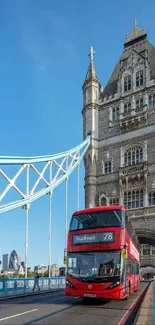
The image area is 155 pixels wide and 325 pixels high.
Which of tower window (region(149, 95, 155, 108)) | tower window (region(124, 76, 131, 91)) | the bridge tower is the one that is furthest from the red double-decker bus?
tower window (region(124, 76, 131, 91))

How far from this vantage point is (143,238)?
43125mm

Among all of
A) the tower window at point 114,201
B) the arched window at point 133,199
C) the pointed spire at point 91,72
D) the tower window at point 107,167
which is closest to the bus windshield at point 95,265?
the arched window at point 133,199

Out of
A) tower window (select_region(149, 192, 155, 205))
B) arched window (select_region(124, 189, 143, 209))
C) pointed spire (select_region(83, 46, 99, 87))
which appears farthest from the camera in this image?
pointed spire (select_region(83, 46, 99, 87))

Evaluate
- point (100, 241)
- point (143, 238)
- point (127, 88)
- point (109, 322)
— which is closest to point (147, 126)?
point (127, 88)

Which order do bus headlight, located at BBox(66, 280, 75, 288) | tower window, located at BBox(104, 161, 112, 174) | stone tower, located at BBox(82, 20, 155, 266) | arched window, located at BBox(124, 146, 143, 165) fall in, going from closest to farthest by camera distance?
bus headlight, located at BBox(66, 280, 75, 288)
stone tower, located at BBox(82, 20, 155, 266)
arched window, located at BBox(124, 146, 143, 165)
tower window, located at BBox(104, 161, 112, 174)

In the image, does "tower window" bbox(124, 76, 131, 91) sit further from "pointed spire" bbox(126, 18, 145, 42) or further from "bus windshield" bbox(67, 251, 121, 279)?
"bus windshield" bbox(67, 251, 121, 279)

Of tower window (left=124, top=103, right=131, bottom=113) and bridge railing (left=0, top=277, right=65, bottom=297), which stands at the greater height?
tower window (left=124, top=103, right=131, bottom=113)

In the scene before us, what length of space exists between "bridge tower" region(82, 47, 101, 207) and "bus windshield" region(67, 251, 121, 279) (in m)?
29.5

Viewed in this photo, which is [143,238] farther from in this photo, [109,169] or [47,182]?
[47,182]

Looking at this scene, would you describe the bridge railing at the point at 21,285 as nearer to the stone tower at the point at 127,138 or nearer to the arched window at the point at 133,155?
the stone tower at the point at 127,138

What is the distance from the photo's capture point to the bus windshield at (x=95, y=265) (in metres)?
15.4

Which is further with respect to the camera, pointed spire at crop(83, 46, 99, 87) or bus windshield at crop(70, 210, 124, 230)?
pointed spire at crop(83, 46, 99, 87)

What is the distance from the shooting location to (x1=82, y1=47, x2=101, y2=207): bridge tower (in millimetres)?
46094

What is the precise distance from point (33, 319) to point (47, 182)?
91.9 ft
